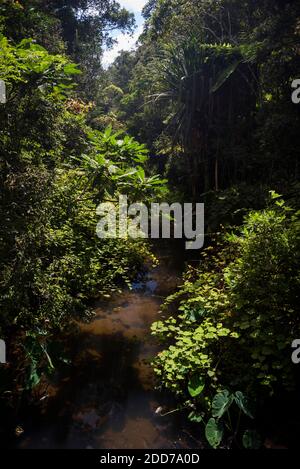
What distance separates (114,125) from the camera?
21.2 metres

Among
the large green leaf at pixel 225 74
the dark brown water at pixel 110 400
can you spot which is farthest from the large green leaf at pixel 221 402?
the large green leaf at pixel 225 74

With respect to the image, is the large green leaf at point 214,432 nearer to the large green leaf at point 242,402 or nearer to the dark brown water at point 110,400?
the large green leaf at point 242,402

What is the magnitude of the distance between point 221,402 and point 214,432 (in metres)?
0.26

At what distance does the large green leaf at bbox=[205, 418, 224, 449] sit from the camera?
3143mm

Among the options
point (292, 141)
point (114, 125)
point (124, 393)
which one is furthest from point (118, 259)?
point (114, 125)

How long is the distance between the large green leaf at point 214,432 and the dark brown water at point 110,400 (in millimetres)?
377

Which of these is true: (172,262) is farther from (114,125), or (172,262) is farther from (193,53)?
(114,125)

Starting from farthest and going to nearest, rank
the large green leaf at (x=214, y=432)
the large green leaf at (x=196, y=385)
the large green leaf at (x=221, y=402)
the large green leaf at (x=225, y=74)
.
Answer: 1. the large green leaf at (x=225, y=74)
2. the large green leaf at (x=196, y=385)
3. the large green leaf at (x=221, y=402)
4. the large green leaf at (x=214, y=432)

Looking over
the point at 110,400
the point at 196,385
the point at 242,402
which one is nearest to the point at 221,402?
the point at 242,402

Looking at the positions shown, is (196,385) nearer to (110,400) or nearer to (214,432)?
(214,432)

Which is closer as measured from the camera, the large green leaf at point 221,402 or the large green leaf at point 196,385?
the large green leaf at point 221,402

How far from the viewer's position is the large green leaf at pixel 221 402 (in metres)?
3.24

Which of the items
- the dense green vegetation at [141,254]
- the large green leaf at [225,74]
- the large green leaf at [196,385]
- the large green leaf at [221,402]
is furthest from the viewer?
the large green leaf at [225,74]
